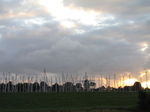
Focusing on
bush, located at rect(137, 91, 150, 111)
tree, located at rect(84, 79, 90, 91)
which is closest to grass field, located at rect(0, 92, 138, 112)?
bush, located at rect(137, 91, 150, 111)

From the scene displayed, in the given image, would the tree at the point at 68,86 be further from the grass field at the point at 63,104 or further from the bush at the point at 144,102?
the bush at the point at 144,102

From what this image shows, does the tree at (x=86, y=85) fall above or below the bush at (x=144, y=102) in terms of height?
above

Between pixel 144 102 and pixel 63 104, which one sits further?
pixel 63 104

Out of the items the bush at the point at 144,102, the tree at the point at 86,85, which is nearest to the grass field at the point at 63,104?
the bush at the point at 144,102

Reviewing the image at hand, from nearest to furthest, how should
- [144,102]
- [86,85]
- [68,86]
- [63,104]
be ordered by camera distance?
[144,102] → [63,104] → [68,86] → [86,85]

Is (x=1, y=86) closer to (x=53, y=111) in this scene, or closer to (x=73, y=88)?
(x=73, y=88)

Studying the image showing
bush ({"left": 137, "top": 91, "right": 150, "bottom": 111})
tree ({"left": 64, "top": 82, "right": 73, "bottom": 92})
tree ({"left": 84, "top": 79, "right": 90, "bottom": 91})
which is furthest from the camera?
tree ({"left": 84, "top": 79, "right": 90, "bottom": 91})

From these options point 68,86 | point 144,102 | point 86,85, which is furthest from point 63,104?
point 86,85

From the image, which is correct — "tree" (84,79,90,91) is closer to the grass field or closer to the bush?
the grass field

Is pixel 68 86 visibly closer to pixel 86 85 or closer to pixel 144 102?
pixel 86 85

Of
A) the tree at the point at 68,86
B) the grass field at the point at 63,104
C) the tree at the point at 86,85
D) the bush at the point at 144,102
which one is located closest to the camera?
the bush at the point at 144,102

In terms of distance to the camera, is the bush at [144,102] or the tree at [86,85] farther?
the tree at [86,85]

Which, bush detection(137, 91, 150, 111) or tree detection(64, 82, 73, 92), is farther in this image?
tree detection(64, 82, 73, 92)

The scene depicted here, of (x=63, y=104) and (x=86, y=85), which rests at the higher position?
(x=86, y=85)
